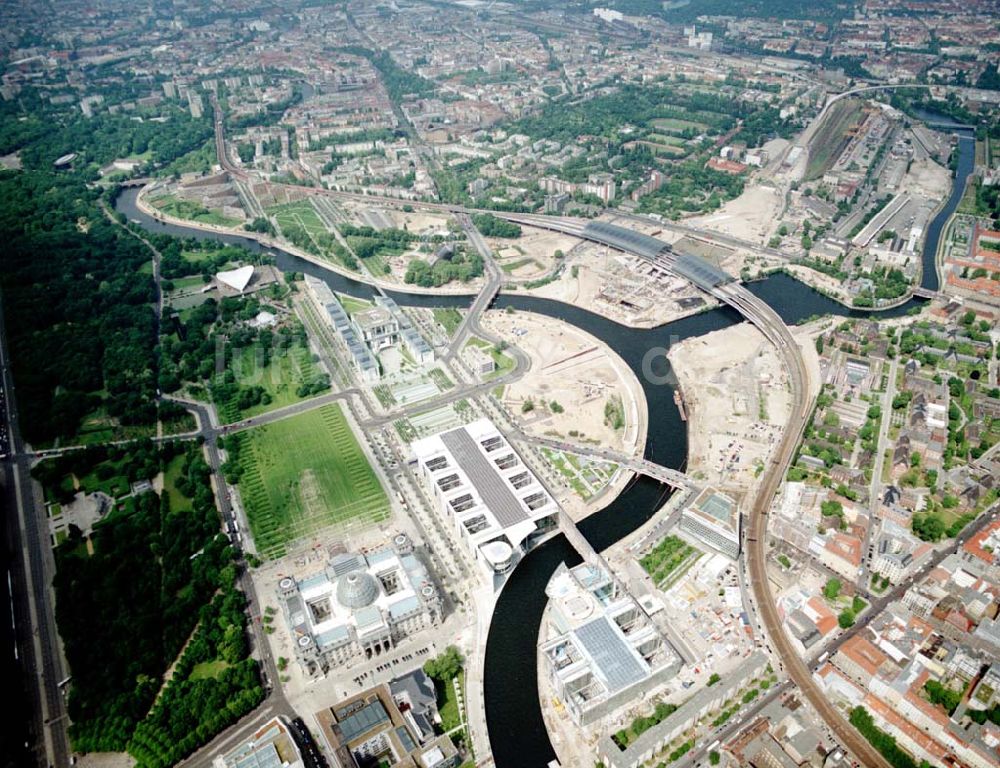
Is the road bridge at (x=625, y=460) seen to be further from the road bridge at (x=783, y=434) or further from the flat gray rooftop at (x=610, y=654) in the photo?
the flat gray rooftop at (x=610, y=654)

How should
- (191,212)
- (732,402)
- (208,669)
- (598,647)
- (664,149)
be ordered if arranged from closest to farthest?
A: 1. (598,647)
2. (208,669)
3. (732,402)
4. (191,212)
5. (664,149)

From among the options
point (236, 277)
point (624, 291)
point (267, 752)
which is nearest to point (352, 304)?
point (236, 277)

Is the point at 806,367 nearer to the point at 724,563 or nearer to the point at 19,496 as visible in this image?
the point at 724,563

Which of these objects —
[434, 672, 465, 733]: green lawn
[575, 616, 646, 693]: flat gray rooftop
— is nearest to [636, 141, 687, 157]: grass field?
[575, 616, 646, 693]: flat gray rooftop

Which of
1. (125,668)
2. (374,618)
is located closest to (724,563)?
(374,618)

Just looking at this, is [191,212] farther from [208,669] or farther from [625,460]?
[208,669]

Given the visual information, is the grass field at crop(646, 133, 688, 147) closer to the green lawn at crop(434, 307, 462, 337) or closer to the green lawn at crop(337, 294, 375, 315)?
the green lawn at crop(434, 307, 462, 337)
